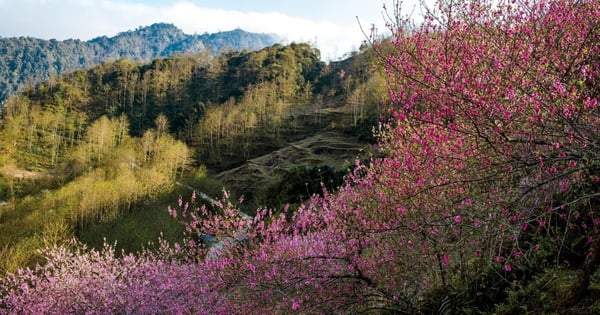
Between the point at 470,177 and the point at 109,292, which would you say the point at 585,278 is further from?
the point at 109,292

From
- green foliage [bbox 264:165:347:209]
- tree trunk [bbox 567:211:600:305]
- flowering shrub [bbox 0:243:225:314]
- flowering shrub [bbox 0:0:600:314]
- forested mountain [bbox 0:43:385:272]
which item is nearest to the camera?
flowering shrub [bbox 0:0:600:314]

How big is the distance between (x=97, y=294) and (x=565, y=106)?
1290 centimetres

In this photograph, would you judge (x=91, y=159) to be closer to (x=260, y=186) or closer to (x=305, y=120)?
(x=260, y=186)

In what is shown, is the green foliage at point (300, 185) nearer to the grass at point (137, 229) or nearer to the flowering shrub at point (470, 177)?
the grass at point (137, 229)

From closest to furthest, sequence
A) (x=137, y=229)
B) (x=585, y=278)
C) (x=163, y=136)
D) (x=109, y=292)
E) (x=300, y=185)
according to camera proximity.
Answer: (x=585, y=278)
(x=109, y=292)
(x=137, y=229)
(x=300, y=185)
(x=163, y=136)

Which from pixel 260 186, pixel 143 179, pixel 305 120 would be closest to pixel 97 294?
pixel 143 179

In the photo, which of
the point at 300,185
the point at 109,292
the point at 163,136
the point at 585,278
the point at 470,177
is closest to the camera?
the point at 585,278

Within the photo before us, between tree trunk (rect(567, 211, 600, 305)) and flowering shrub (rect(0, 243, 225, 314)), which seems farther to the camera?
flowering shrub (rect(0, 243, 225, 314))

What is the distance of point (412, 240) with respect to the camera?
494 centimetres

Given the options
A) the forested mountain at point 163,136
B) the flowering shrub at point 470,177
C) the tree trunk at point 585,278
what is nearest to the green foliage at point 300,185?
the forested mountain at point 163,136

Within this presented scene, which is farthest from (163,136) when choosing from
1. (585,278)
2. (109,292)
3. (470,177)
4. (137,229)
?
(585,278)

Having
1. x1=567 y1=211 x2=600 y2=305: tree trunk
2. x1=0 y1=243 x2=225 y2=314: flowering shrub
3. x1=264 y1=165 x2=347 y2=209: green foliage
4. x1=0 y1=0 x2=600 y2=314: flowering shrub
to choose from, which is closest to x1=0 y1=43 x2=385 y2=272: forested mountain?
x1=264 y1=165 x2=347 y2=209: green foliage

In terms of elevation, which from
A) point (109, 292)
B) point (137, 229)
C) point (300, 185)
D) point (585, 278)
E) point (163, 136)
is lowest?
point (137, 229)

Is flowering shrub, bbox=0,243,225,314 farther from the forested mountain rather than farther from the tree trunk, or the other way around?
the tree trunk
